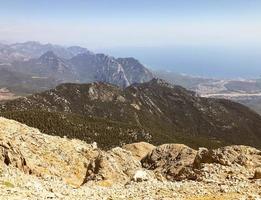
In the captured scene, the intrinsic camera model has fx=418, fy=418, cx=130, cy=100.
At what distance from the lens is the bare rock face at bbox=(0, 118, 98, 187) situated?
4744cm

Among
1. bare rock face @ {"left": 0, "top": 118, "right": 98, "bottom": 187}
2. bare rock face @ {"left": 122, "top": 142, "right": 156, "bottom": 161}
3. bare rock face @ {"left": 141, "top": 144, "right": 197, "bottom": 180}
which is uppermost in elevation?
bare rock face @ {"left": 0, "top": 118, "right": 98, "bottom": 187}

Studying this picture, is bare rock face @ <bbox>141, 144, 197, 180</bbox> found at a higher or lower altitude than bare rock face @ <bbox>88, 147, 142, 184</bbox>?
lower

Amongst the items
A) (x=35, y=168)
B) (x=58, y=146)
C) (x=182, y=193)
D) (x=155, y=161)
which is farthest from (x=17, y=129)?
(x=182, y=193)

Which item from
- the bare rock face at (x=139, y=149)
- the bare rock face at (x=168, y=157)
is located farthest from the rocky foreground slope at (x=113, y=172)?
the bare rock face at (x=139, y=149)

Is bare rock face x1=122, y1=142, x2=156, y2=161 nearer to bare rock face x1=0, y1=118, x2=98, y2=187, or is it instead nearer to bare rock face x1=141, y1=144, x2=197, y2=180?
bare rock face x1=141, y1=144, x2=197, y2=180

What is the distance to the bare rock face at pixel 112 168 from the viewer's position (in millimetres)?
49347

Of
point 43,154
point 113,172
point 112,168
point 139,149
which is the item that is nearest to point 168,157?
point 112,168

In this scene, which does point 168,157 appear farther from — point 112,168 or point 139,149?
point 139,149

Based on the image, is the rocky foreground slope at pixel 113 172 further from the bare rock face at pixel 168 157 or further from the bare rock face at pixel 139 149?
the bare rock face at pixel 139 149

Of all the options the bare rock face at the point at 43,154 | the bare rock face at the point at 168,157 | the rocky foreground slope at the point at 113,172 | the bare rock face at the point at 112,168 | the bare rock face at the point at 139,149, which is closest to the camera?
the rocky foreground slope at the point at 113,172

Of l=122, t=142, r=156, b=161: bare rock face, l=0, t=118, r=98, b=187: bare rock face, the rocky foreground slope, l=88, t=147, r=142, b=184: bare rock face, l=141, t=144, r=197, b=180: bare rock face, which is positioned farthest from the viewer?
l=122, t=142, r=156, b=161: bare rock face

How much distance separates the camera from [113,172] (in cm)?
5141

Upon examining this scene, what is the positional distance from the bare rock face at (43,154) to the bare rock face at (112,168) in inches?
95.1

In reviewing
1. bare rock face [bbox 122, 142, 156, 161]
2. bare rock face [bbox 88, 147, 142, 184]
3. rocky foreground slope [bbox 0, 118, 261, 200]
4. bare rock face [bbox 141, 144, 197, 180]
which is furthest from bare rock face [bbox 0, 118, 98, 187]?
bare rock face [bbox 122, 142, 156, 161]
